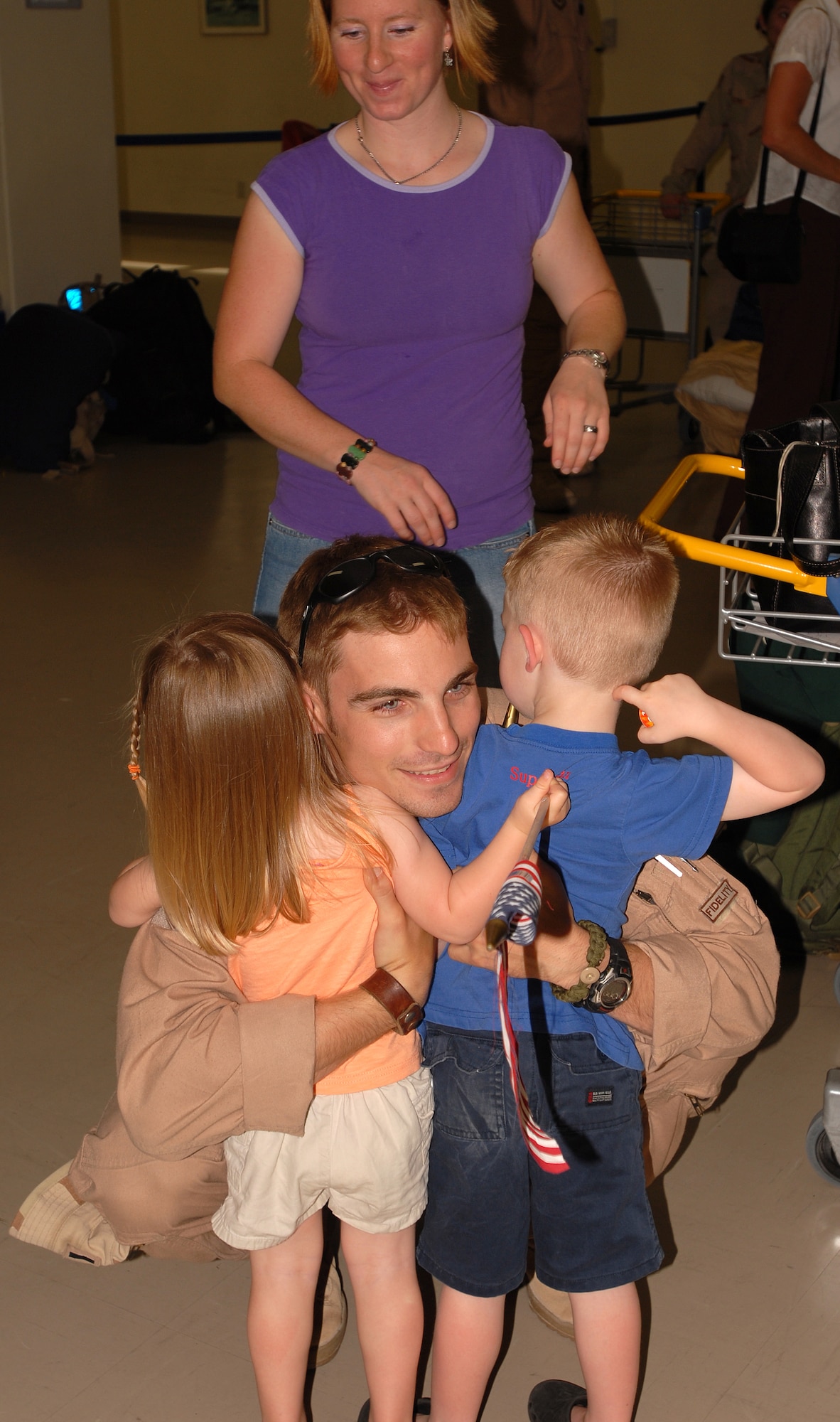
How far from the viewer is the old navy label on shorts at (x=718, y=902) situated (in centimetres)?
162

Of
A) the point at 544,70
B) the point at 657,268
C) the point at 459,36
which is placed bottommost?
the point at 657,268

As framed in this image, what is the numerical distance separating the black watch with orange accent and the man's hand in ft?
0.03

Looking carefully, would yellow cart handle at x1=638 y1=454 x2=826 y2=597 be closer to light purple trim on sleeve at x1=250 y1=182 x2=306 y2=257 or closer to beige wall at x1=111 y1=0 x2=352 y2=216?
light purple trim on sleeve at x1=250 y1=182 x2=306 y2=257

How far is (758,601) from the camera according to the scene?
5.39 feet

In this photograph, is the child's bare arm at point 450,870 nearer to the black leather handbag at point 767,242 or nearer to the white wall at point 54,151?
the black leather handbag at point 767,242

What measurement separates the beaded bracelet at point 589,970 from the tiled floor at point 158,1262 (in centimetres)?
59

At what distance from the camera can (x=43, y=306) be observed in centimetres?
614

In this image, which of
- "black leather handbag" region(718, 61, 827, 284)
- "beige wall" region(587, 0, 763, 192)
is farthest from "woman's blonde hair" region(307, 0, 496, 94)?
"beige wall" region(587, 0, 763, 192)

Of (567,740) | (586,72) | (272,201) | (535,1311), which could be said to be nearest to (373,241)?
(272,201)

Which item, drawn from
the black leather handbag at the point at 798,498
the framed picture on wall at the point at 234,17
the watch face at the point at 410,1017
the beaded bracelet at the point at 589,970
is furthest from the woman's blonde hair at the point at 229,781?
the framed picture on wall at the point at 234,17

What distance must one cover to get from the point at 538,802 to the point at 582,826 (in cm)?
22

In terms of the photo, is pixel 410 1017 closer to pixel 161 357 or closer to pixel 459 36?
pixel 459 36

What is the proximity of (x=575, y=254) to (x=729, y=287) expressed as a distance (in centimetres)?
506

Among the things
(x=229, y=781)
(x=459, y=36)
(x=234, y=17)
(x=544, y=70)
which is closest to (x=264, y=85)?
(x=234, y=17)
